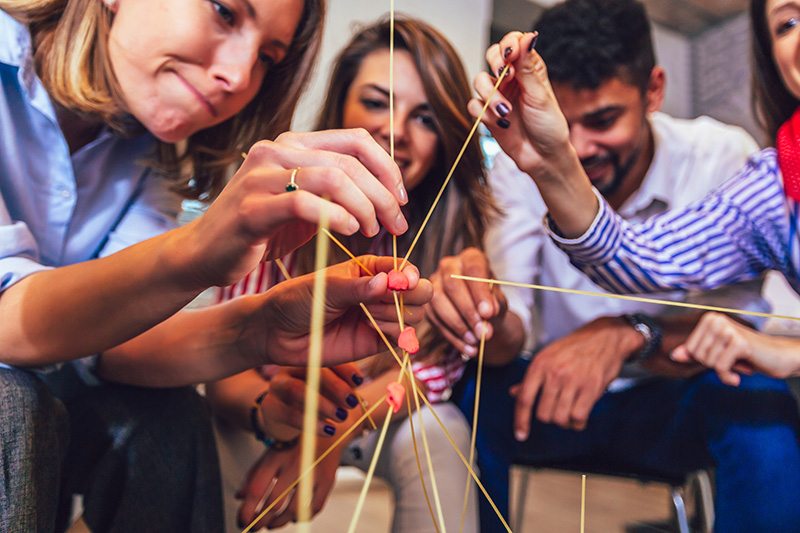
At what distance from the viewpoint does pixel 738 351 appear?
0.48 m

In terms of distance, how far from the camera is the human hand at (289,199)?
0.25 metres

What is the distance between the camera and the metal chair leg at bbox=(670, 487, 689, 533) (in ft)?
1.76

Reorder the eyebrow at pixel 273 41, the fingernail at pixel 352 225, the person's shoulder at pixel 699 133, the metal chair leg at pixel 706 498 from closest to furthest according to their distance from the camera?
the fingernail at pixel 352 225, the eyebrow at pixel 273 41, the metal chair leg at pixel 706 498, the person's shoulder at pixel 699 133

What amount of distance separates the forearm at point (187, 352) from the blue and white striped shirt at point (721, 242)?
0.31 meters

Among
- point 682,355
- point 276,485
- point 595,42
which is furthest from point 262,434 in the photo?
point 595,42

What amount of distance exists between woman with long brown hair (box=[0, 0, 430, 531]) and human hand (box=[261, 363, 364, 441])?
0.06 m

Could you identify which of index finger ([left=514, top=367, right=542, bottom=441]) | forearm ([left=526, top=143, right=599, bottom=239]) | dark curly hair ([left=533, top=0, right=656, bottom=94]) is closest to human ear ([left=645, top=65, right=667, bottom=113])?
dark curly hair ([left=533, top=0, right=656, bottom=94])

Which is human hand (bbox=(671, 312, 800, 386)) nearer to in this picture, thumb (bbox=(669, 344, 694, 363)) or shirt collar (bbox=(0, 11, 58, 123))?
thumb (bbox=(669, 344, 694, 363))

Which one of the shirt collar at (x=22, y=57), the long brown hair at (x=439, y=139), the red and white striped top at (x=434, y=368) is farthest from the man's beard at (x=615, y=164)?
the shirt collar at (x=22, y=57)

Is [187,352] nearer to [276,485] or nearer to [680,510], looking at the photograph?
[276,485]

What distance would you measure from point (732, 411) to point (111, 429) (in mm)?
551

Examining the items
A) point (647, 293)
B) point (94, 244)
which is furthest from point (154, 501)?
→ point (647, 293)

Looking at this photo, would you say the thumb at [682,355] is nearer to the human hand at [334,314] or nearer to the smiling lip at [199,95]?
the human hand at [334,314]

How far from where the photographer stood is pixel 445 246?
22.5 inches
